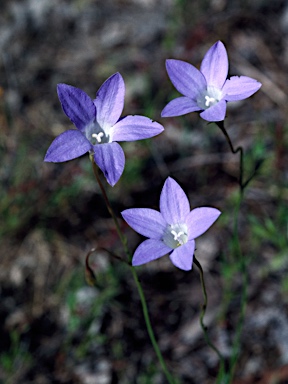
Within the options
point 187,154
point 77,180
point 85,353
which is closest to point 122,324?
point 85,353

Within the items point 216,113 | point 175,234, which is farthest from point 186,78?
point 175,234

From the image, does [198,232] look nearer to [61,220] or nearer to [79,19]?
[61,220]

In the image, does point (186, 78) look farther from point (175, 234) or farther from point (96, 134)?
point (175, 234)

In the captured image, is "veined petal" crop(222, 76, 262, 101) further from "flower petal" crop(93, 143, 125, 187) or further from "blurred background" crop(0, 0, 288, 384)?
"blurred background" crop(0, 0, 288, 384)

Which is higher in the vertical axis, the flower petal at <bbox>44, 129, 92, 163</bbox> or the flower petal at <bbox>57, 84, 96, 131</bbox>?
the flower petal at <bbox>57, 84, 96, 131</bbox>

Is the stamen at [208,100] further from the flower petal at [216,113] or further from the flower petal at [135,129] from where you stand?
the flower petal at [135,129]

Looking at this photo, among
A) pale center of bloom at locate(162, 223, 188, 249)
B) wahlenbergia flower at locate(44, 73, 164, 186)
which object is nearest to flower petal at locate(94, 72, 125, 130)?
wahlenbergia flower at locate(44, 73, 164, 186)
